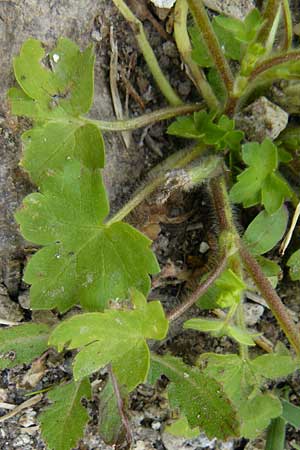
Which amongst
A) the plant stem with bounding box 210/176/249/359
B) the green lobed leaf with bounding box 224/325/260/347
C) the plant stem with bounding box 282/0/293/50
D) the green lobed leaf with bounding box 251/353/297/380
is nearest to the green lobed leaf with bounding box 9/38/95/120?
the plant stem with bounding box 210/176/249/359

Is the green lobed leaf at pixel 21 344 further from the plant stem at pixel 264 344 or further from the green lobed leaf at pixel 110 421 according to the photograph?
the plant stem at pixel 264 344

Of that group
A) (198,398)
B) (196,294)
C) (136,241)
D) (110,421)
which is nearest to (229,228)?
(196,294)

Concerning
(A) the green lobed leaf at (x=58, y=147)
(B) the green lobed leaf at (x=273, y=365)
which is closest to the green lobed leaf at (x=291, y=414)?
(B) the green lobed leaf at (x=273, y=365)

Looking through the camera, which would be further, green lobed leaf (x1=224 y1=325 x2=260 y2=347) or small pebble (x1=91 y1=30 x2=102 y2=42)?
small pebble (x1=91 y1=30 x2=102 y2=42)

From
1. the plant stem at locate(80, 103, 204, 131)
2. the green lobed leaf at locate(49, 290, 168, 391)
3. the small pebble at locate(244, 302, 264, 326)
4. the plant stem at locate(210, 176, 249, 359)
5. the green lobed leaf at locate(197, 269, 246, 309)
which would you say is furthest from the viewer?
the small pebble at locate(244, 302, 264, 326)

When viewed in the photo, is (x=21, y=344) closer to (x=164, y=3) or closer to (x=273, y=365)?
(x=273, y=365)

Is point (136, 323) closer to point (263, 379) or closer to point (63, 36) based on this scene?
point (263, 379)

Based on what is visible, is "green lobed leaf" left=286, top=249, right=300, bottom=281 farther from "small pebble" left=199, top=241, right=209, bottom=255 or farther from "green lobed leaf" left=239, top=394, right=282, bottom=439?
"green lobed leaf" left=239, top=394, right=282, bottom=439

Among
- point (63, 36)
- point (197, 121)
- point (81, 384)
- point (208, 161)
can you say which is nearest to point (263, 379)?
point (81, 384)
